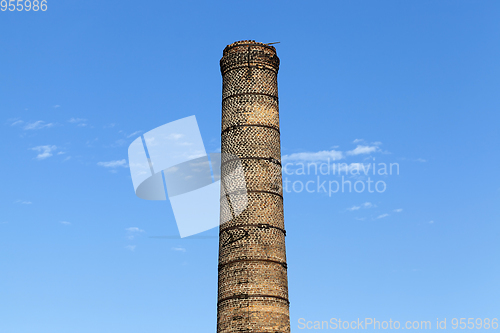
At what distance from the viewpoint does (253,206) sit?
2136 centimetres

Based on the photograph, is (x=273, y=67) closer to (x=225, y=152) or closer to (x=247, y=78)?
(x=247, y=78)

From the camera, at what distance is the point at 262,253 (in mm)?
20766

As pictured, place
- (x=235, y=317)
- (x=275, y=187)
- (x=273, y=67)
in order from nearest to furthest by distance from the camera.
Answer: (x=235, y=317)
(x=275, y=187)
(x=273, y=67)

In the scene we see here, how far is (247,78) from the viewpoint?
22922 millimetres

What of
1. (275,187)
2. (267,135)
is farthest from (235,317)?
(267,135)

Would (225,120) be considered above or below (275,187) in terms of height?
above

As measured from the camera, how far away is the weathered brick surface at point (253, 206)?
20281mm

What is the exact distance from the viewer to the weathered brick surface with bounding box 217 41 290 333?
20281 millimetres

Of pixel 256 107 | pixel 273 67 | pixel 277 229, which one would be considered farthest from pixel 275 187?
pixel 273 67

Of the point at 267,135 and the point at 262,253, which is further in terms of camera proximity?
the point at 267,135

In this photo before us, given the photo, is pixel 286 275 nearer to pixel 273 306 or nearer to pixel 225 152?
pixel 273 306

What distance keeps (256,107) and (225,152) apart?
1888 millimetres

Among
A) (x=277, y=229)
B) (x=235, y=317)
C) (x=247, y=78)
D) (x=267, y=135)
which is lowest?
(x=235, y=317)

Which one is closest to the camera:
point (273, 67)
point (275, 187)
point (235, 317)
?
point (235, 317)
